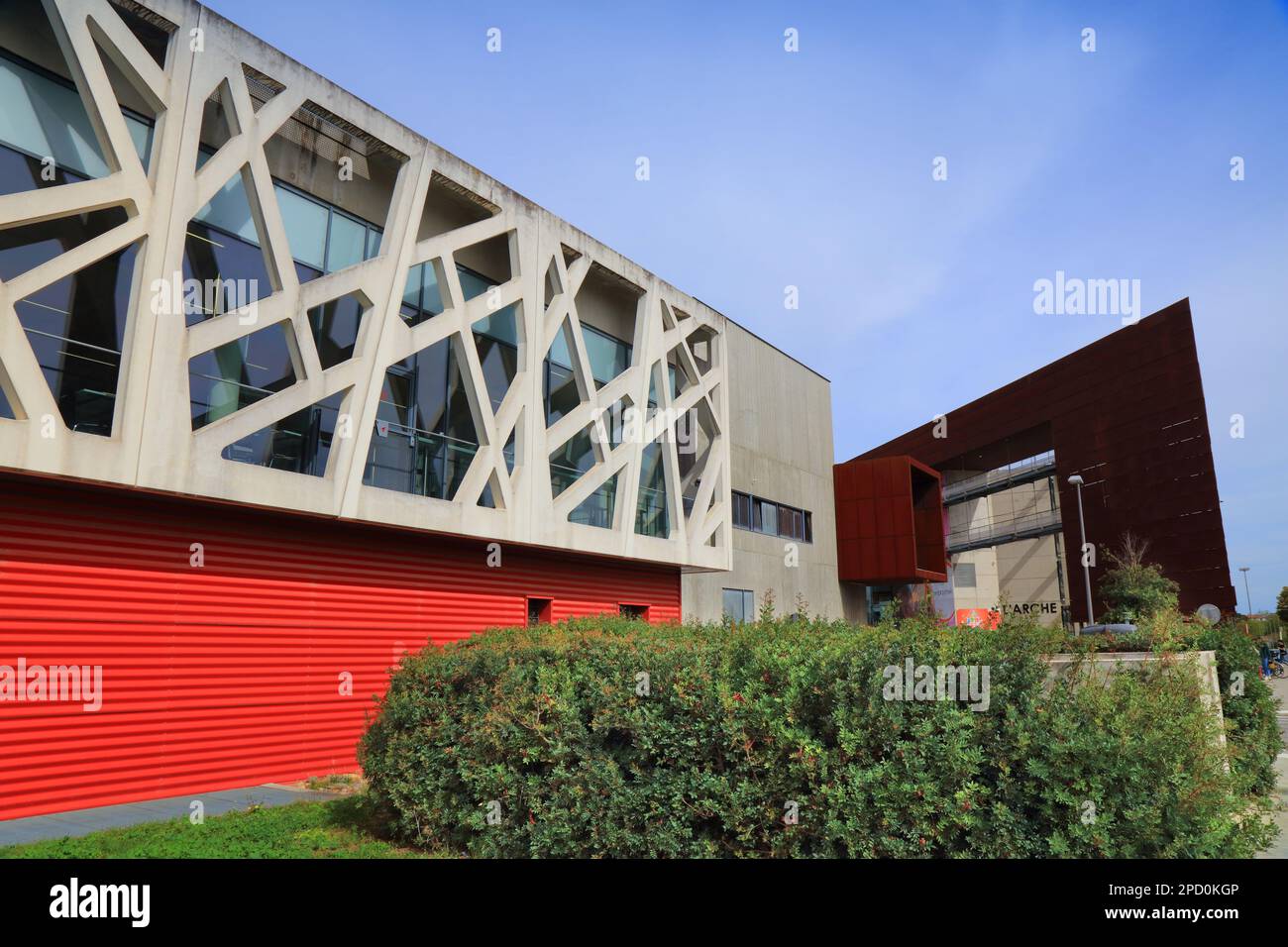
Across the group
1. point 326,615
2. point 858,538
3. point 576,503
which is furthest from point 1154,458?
point 326,615

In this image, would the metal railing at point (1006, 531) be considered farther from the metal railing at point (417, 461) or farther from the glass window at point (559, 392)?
the metal railing at point (417, 461)

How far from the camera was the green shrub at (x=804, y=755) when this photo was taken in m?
5.33

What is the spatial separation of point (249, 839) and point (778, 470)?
918 inches

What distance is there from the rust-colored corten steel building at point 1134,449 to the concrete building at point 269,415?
18.1m

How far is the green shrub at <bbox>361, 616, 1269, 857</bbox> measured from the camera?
5.33 meters

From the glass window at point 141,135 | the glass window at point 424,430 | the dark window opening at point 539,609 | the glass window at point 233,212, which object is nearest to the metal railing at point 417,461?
the glass window at point 424,430

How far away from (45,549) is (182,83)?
6409mm

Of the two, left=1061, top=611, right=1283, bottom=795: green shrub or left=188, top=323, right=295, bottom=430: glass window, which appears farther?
left=188, top=323, right=295, bottom=430: glass window

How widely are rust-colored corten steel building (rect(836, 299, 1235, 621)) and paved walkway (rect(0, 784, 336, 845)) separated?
26306 millimetres

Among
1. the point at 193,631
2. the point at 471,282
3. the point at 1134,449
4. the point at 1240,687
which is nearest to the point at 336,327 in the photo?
the point at 471,282

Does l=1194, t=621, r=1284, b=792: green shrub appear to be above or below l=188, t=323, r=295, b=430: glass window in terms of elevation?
below

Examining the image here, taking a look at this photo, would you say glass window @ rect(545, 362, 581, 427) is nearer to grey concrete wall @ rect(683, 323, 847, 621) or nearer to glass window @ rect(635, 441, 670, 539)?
glass window @ rect(635, 441, 670, 539)

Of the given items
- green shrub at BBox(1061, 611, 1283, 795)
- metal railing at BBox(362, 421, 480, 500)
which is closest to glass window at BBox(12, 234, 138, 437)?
metal railing at BBox(362, 421, 480, 500)
